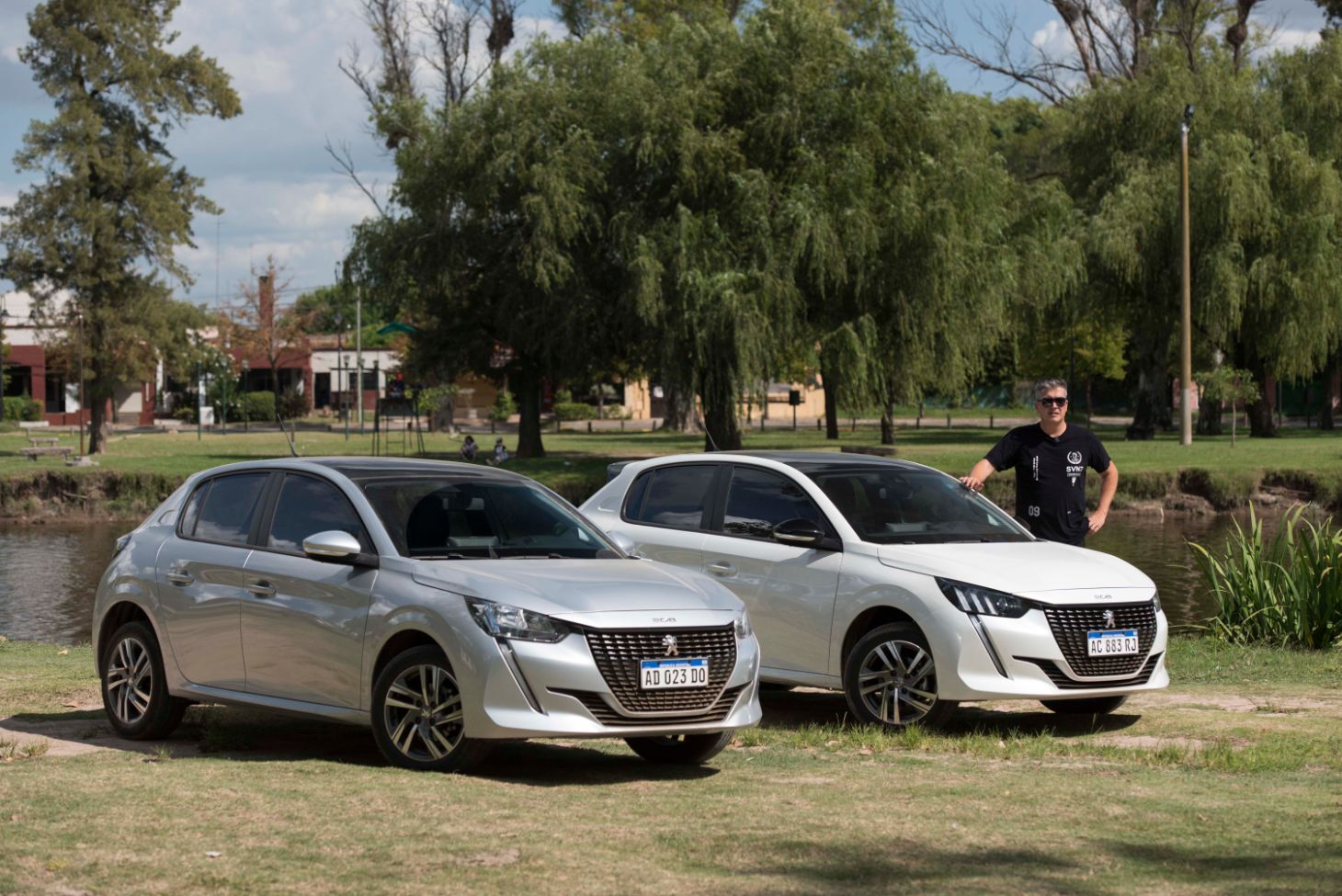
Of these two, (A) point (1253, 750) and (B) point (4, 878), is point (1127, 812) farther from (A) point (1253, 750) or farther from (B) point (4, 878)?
(B) point (4, 878)

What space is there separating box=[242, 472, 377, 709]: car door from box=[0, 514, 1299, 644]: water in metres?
11.0

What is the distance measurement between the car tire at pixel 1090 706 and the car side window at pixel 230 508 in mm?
4917

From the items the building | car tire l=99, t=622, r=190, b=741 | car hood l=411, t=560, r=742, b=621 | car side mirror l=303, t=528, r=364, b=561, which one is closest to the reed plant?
car hood l=411, t=560, r=742, b=621

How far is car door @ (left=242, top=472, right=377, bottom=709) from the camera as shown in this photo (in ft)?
28.3

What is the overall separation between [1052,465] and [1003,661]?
285 centimetres

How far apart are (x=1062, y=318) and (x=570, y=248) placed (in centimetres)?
1788

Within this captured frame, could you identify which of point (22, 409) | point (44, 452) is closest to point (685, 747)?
point (44, 452)

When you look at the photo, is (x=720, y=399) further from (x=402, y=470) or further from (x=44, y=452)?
(x=402, y=470)

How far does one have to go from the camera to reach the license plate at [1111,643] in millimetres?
9898

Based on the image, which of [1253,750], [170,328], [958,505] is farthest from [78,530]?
[1253,750]

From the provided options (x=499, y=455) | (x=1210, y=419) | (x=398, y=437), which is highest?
(x=1210, y=419)

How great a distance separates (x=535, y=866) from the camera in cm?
610

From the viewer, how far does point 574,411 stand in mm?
89438

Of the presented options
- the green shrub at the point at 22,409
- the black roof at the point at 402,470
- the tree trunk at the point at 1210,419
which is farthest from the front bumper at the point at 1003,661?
the green shrub at the point at 22,409
